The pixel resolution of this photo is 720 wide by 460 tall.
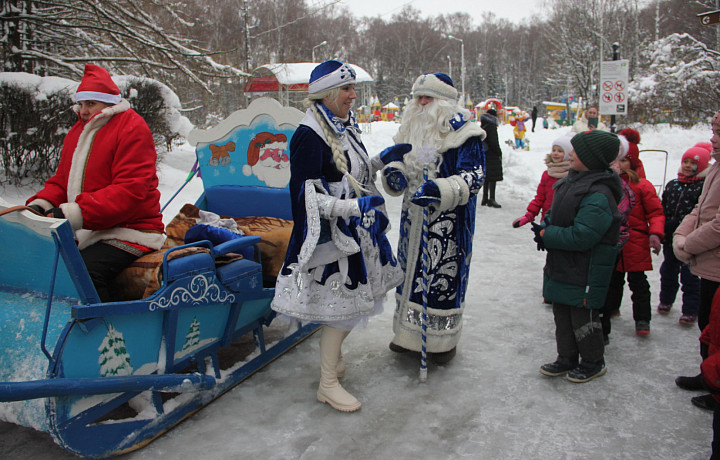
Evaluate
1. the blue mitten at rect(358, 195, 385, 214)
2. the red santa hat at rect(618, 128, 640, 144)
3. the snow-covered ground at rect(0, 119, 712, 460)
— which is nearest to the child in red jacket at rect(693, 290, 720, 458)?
the snow-covered ground at rect(0, 119, 712, 460)

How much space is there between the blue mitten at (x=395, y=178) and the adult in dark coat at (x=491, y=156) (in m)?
5.97

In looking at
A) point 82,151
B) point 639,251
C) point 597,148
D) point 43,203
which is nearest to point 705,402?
point 639,251

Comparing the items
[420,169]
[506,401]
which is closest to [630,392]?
[506,401]

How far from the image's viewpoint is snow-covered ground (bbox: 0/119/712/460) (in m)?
2.50

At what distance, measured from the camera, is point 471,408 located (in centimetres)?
287

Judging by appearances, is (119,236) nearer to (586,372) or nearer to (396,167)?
(396,167)

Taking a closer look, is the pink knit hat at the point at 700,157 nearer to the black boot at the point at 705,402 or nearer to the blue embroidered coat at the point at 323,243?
the black boot at the point at 705,402

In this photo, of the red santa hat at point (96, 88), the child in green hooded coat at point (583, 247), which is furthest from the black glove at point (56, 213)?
the child in green hooded coat at point (583, 247)

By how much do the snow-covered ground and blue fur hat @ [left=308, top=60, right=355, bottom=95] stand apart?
175 centimetres

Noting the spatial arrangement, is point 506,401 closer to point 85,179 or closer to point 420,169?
point 420,169

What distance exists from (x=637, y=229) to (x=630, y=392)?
1318 mm

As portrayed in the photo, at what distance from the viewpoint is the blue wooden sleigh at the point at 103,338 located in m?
2.12

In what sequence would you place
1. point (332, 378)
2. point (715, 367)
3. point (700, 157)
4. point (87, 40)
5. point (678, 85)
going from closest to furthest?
point (715, 367) → point (332, 378) → point (700, 157) → point (87, 40) → point (678, 85)

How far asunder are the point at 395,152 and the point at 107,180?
1.58 meters
